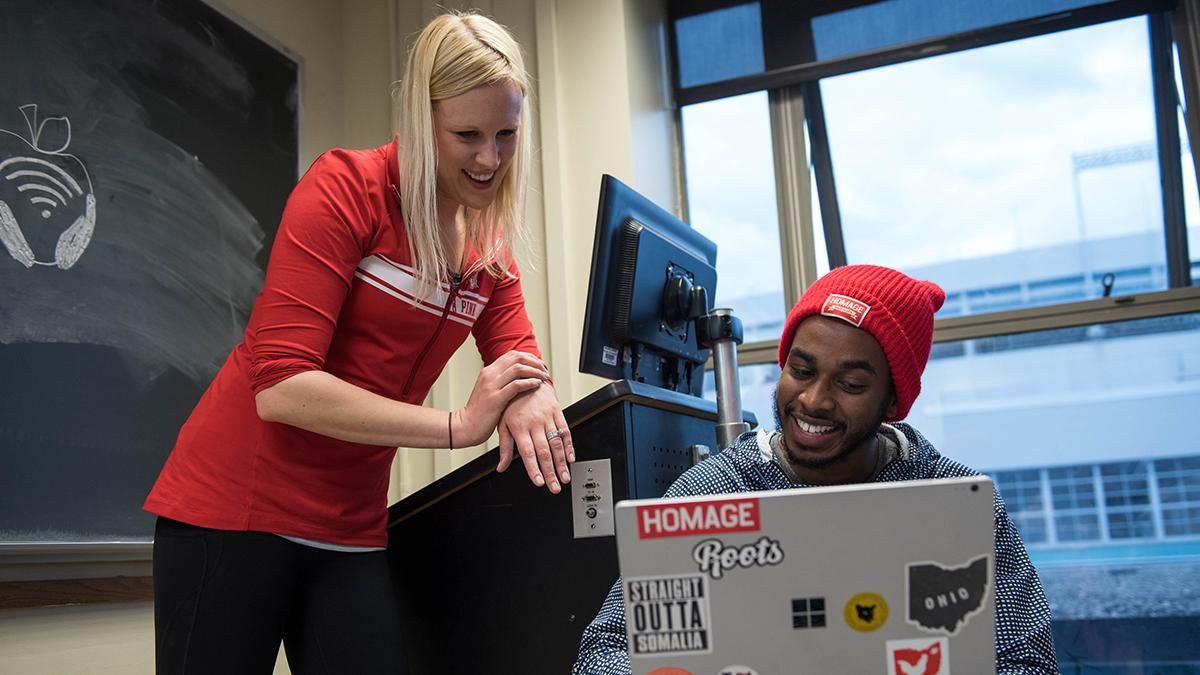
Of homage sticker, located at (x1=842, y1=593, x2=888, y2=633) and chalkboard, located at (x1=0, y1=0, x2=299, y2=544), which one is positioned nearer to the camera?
homage sticker, located at (x1=842, y1=593, x2=888, y2=633)

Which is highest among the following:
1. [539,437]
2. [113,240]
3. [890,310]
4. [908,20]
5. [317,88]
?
[908,20]

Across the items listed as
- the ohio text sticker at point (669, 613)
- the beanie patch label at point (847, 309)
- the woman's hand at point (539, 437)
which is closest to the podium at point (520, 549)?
the woman's hand at point (539, 437)

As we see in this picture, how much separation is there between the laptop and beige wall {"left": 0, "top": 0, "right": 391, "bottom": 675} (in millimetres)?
1735

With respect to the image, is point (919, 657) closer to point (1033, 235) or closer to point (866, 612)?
point (866, 612)

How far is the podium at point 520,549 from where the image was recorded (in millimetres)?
1270

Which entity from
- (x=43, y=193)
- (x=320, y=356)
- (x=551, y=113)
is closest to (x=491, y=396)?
(x=320, y=356)

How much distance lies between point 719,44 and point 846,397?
7.84 feet

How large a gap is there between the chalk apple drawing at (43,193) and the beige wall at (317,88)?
69 centimetres

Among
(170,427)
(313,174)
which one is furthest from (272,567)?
(170,427)

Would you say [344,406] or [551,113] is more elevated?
[551,113]

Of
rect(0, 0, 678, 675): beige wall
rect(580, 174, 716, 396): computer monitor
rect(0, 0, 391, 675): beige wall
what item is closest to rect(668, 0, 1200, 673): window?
Answer: rect(0, 0, 678, 675): beige wall

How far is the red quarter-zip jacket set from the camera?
1185 mm

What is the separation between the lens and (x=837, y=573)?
701 mm

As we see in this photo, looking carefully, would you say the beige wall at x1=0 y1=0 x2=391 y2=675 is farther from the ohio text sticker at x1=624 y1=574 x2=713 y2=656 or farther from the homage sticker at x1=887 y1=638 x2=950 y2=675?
the homage sticker at x1=887 y1=638 x2=950 y2=675
